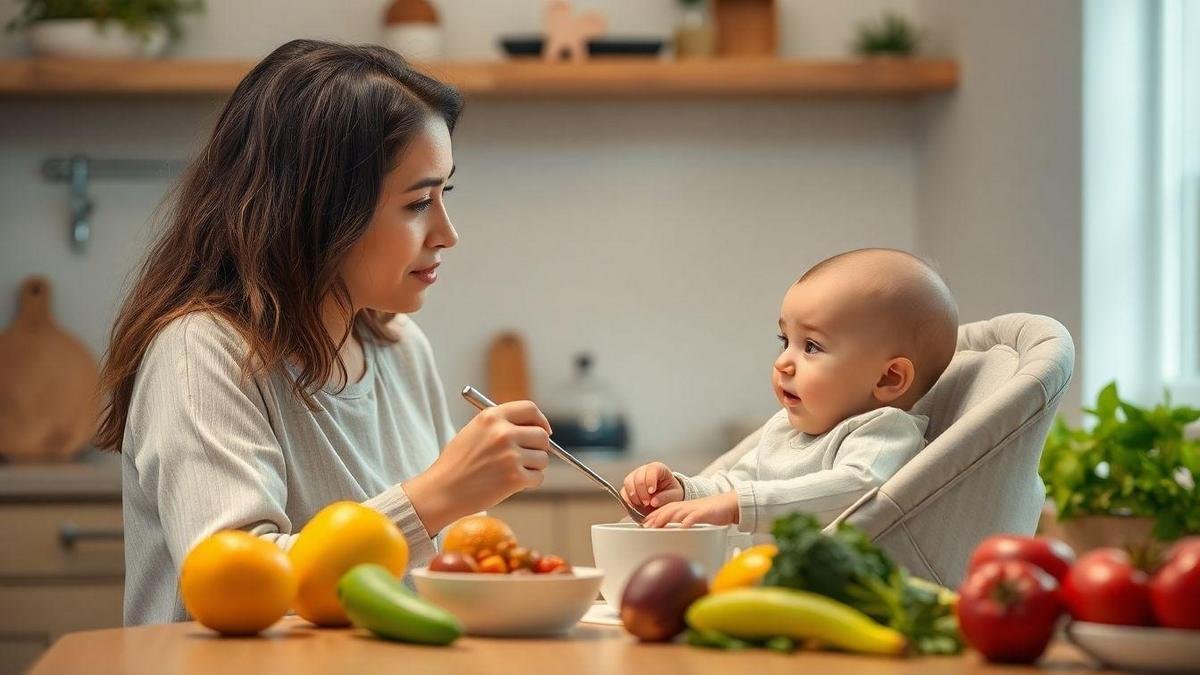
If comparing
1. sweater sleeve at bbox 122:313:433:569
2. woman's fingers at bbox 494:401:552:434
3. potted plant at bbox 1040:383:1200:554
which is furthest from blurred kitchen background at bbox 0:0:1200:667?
woman's fingers at bbox 494:401:552:434

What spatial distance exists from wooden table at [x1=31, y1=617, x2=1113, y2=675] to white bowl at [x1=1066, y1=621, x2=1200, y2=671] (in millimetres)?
26

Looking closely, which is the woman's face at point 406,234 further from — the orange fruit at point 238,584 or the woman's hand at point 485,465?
A: the orange fruit at point 238,584

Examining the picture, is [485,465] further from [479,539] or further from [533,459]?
[479,539]

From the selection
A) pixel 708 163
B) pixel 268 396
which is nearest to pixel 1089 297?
pixel 708 163

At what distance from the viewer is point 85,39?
12.3 feet

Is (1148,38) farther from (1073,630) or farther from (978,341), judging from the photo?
(1073,630)

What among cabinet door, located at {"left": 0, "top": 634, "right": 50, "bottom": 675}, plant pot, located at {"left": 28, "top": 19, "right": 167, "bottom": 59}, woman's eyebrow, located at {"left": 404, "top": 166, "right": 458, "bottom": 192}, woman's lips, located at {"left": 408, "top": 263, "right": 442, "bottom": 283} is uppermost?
plant pot, located at {"left": 28, "top": 19, "right": 167, "bottom": 59}

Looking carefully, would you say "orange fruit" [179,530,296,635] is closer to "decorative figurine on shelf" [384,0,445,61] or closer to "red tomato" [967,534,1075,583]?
"red tomato" [967,534,1075,583]

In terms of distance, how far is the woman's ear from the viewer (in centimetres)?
179

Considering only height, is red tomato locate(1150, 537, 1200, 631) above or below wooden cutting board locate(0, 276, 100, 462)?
above

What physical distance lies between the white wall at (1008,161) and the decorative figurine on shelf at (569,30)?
93cm

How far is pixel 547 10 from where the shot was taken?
3936 millimetres

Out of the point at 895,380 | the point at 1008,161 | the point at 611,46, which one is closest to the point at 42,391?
the point at 611,46

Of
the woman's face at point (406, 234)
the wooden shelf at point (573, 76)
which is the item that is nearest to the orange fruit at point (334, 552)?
the woman's face at point (406, 234)
